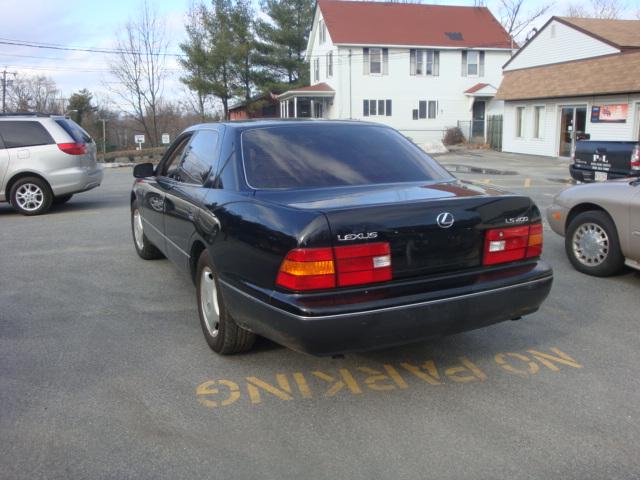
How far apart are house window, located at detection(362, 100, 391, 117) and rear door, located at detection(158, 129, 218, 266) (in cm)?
3413

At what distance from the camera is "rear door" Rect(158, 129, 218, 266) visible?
453cm

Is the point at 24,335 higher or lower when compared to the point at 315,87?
lower

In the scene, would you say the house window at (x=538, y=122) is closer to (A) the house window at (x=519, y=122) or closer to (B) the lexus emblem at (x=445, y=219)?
(A) the house window at (x=519, y=122)

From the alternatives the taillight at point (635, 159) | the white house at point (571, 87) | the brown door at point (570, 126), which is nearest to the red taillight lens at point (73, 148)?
the taillight at point (635, 159)

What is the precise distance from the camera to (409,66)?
127 feet

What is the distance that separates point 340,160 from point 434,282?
1.26 metres

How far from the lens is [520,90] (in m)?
27.8

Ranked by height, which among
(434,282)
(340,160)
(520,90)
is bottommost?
(434,282)

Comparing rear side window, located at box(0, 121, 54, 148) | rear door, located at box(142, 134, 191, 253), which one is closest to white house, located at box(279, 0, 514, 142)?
rear side window, located at box(0, 121, 54, 148)

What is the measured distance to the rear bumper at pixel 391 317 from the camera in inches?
128

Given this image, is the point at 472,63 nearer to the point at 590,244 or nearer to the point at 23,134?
the point at 23,134

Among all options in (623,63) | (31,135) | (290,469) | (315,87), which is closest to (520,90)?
(623,63)

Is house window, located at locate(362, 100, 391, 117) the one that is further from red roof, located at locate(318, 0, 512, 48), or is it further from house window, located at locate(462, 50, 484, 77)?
house window, located at locate(462, 50, 484, 77)

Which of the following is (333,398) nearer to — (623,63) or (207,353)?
(207,353)
